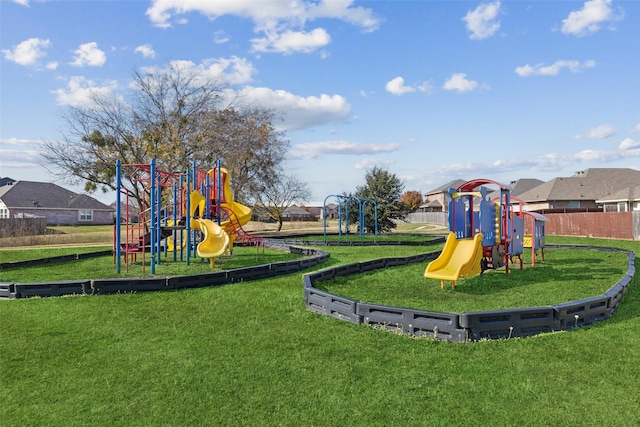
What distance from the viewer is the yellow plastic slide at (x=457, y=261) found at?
358 inches

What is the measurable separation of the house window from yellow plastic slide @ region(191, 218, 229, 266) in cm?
4407

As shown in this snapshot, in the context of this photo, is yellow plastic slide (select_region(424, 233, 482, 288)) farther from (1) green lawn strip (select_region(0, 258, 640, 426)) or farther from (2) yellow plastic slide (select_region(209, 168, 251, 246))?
(2) yellow plastic slide (select_region(209, 168, 251, 246))

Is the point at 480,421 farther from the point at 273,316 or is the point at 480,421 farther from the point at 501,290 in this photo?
the point at 501,290

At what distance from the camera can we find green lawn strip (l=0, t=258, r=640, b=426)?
145 inches

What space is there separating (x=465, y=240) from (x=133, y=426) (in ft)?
27.8

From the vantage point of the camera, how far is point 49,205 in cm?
4859

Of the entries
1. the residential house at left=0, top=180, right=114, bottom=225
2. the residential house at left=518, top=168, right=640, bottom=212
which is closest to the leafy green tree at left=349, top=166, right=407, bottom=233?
the residential house at left=518, top=168, right=640, bottom=212

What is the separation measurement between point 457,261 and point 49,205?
51.1 meters

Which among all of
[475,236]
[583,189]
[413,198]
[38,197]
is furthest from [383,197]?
[413,198]

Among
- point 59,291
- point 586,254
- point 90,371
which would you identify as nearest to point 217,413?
point 90,371

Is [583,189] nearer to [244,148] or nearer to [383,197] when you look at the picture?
[383,197]

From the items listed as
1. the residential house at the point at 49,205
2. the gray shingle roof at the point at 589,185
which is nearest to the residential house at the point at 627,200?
the gray shingle roof at the point at 589,185

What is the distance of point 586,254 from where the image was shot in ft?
56.0

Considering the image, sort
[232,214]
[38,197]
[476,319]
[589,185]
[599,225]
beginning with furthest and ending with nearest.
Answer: [38,197], [589,185], [599,225], [232,214], [476,319]
